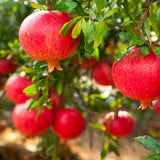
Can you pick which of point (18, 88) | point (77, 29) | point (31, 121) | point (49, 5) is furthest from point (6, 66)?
point (77, 29)

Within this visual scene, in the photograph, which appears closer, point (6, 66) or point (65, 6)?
point (65, 6)

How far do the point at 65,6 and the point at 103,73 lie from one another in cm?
103

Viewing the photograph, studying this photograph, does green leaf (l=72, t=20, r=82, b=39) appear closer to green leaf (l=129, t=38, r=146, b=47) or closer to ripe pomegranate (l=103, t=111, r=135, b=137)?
green leaf (l=129, t=38, r=146, b=47)

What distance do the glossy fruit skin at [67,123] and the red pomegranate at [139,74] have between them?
0.80m

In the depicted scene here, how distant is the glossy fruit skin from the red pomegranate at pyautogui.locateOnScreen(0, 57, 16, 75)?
25.4 inches

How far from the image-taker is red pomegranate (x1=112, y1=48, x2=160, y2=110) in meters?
0.63

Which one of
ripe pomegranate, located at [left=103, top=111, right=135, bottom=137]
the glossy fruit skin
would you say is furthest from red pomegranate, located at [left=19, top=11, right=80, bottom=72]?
ripe pomegranate, located at [left=103, top=111, right=135, bottom=137]

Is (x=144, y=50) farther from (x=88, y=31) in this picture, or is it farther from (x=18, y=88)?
(x=18, y=88)

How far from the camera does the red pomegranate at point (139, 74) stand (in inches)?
24.8

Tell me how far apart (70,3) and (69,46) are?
0.12 m

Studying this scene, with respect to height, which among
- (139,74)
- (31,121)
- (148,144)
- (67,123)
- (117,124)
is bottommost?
(117,124)

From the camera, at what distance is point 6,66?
188 centimetres

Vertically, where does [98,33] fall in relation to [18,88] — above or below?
above

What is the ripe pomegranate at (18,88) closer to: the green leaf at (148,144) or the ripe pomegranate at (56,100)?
the ripe pomegranate at (56,100)
